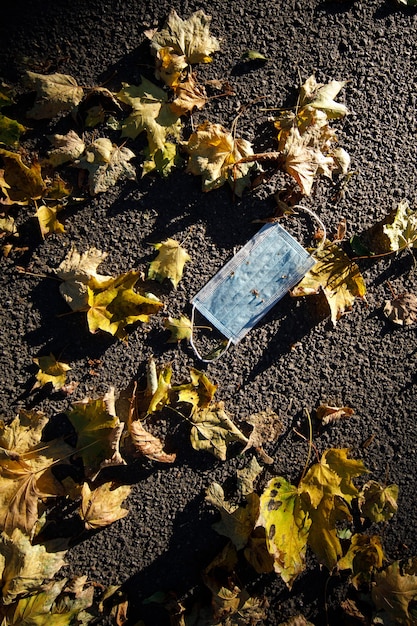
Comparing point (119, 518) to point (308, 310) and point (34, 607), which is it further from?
point (308, 310)

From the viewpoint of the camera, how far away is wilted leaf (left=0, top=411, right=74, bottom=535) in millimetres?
2064

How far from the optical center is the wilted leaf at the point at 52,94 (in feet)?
7.20

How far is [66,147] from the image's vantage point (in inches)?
88.3

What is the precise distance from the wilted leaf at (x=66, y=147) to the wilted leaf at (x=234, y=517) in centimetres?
188

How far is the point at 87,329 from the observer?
2.30 m

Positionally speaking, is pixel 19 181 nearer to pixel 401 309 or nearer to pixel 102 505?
pixel 102 505

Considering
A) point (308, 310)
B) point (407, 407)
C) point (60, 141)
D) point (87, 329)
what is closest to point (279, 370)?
point (308, 310)

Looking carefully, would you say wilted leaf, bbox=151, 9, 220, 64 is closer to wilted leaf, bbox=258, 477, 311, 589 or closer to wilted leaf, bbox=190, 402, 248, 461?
wilted leaf, bbox=190, 402, 248, 461

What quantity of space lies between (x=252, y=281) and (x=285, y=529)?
4.16 ft

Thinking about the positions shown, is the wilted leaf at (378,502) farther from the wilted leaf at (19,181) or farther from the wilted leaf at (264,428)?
the wilted leaf at (19,181)

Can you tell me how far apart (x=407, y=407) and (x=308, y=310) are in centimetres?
82

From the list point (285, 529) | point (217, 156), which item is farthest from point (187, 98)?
point (285, 529)

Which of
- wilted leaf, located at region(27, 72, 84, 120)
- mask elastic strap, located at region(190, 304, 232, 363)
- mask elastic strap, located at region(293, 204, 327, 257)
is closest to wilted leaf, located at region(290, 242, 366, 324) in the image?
mask elastic strap, located at region(293, 204, 327, 257)

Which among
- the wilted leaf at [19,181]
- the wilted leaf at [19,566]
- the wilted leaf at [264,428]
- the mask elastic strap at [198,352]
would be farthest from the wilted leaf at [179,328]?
the wilted leaf at [19,566]
